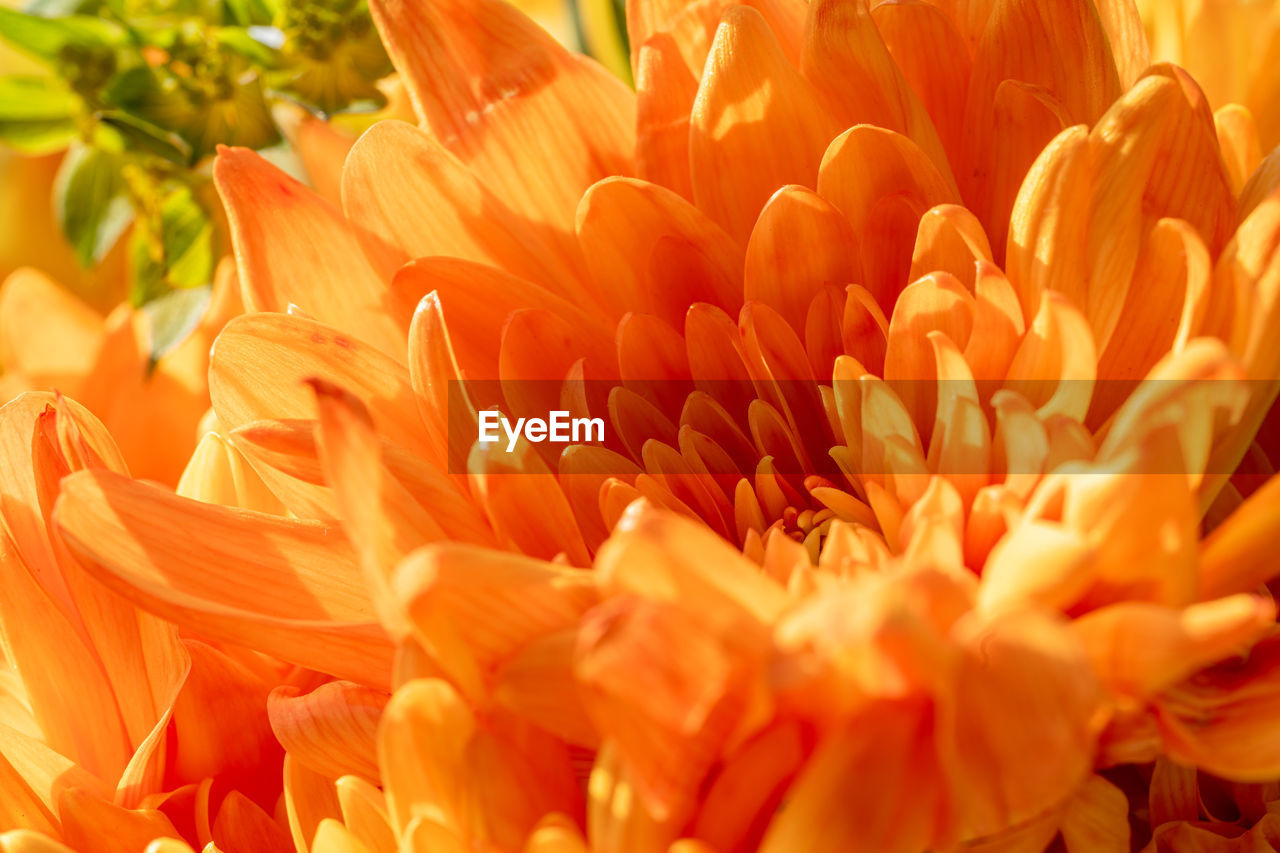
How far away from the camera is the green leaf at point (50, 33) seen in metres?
0.52

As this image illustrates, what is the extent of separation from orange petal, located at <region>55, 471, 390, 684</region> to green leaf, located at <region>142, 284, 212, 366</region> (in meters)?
0.23

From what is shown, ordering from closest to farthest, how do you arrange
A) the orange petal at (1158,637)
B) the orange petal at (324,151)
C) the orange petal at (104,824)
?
the orange petal at (1158,637), the orange petal at (104,824), the orange petal at (324,151)

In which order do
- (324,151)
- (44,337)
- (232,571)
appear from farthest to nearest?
(44,337)
(324,151)
(232,571)

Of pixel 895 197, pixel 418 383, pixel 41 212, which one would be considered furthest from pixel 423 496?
pixel 41 212

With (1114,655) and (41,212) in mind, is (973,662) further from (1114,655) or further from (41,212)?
(41,212)

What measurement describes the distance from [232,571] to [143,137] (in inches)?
10.7

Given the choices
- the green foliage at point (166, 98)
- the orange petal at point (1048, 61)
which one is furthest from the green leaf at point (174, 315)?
the orange petal at point (1048, 61)

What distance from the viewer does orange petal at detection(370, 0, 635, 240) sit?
0.39m

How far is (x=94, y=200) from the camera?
57 cm

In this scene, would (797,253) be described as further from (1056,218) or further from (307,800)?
(307,800)

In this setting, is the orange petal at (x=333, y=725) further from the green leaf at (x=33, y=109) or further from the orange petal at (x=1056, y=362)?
the green leaf at (x=33, y=109)

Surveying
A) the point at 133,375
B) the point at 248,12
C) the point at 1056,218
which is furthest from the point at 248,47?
the point at 1056,218

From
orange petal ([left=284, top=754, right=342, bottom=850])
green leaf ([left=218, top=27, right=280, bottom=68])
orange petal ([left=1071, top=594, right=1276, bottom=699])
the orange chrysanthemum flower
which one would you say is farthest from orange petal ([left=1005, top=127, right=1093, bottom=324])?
green leaf ([left=218, top=27, right=280, bottom=68])

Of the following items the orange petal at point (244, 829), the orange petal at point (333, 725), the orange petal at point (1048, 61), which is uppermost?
the orange petal at point (1048, 61)
